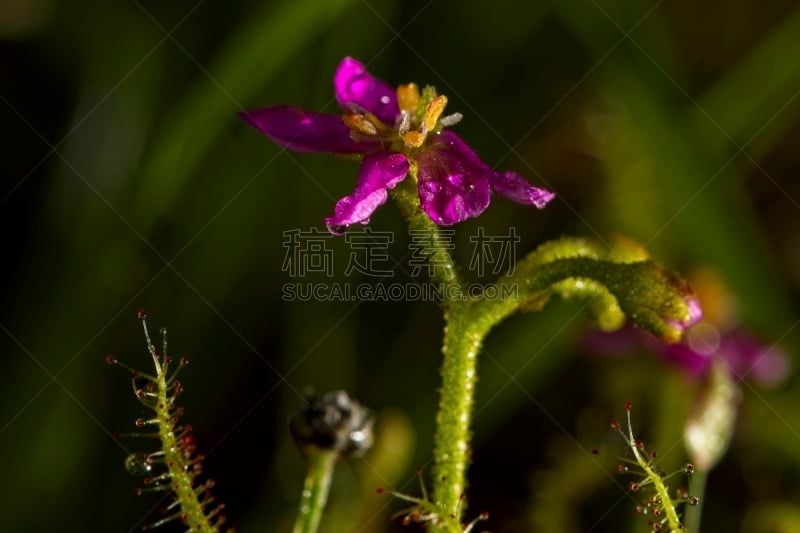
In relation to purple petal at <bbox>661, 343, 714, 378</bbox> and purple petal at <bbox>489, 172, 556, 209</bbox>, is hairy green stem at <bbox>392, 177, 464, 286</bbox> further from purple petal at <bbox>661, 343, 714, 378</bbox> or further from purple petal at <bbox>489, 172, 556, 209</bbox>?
purple petal at <bbox>661, 343, 714, 378</bbox>

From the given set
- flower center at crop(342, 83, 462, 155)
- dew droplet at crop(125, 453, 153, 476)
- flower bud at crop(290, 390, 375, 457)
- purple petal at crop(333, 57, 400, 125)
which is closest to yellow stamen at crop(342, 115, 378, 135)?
flower center at crop(342, 83, 462, 155)

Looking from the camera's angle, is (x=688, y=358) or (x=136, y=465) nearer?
(x=136, y=465)

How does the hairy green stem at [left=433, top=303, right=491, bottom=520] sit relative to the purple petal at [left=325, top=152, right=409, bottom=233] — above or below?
below

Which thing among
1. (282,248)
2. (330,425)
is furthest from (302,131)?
(282,248)

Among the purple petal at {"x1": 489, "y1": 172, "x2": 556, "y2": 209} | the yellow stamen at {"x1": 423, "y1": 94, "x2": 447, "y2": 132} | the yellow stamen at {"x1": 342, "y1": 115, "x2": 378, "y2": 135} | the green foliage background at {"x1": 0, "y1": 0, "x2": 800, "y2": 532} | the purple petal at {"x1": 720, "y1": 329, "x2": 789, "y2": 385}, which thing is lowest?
the green foliage background at {"x1": 0, "y1": 0, "x2": 800, "y2": 532}

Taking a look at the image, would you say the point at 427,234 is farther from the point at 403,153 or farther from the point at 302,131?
the point at 302,131

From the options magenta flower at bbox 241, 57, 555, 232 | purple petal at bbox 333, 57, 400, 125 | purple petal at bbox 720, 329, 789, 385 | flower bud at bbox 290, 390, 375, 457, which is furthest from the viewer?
purple petal at bbox 720, 329, 789, 385

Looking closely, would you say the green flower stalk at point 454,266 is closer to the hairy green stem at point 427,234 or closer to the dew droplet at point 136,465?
the hairy green stem at point 427,234

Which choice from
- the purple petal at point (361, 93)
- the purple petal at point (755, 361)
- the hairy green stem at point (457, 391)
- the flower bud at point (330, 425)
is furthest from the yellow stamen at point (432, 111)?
the purple petal at point (755, 361)
